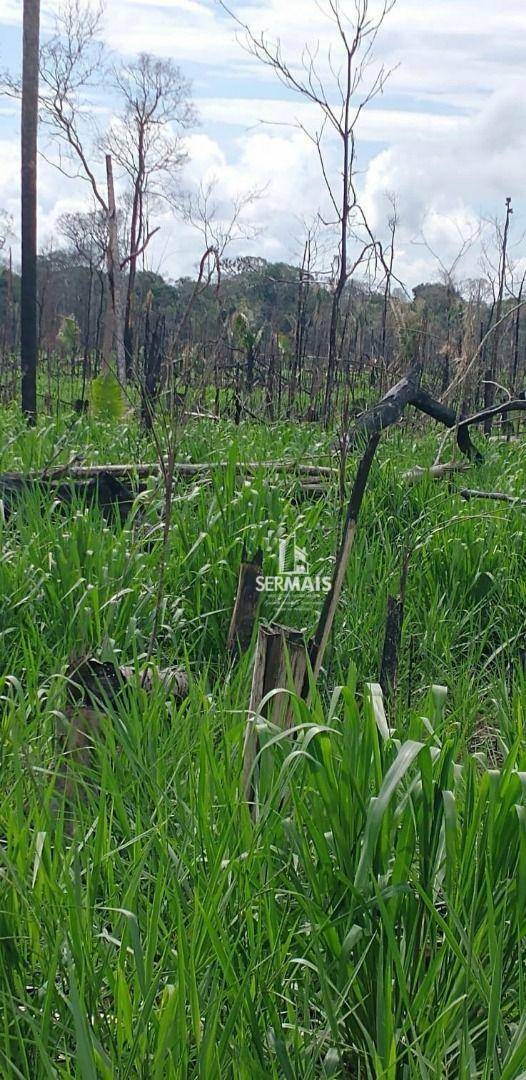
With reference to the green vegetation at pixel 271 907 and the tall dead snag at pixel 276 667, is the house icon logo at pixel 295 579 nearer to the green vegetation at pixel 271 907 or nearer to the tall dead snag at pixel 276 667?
the green vegetation at pixel 271 907

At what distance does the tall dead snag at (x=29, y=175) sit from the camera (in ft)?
34.6

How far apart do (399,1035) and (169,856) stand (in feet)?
1.74

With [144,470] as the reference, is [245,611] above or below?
below

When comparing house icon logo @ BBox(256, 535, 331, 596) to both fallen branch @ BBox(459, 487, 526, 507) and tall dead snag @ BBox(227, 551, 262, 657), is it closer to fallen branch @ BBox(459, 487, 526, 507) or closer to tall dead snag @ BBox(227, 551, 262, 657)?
tall dead snag @ BBox(227, 551, 262, 657)

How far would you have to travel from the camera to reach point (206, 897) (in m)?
1.45

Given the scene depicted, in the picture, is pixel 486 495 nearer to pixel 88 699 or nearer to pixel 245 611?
pixel 245 611

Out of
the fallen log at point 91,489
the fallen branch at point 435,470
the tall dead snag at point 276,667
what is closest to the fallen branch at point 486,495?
the fallen branch at point 435,470

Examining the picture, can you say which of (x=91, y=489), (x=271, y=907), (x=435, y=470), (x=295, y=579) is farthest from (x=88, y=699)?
(x=435, y=470)

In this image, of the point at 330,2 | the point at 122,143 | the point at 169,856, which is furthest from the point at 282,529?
the point at 122,143

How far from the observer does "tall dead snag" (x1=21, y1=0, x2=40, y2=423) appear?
1055cm

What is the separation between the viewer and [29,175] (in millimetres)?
10633

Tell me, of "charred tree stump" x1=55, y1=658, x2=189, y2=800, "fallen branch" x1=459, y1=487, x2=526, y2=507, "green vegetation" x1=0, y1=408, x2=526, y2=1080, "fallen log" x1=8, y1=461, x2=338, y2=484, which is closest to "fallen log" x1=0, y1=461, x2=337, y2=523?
"fallen log" x1=8, y1=461, x2=338, y2=484

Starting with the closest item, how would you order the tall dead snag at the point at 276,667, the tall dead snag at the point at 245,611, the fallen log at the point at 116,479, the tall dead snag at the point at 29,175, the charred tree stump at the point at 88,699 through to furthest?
the tall dead snag at the point at 276,667
the charred tree stump at the point at 88,699
the tall dead snag at the point at 245,611
the fallen log at the point at 116,479
the tall dead snag at the point at 29,175

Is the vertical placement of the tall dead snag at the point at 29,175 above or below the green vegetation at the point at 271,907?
above
